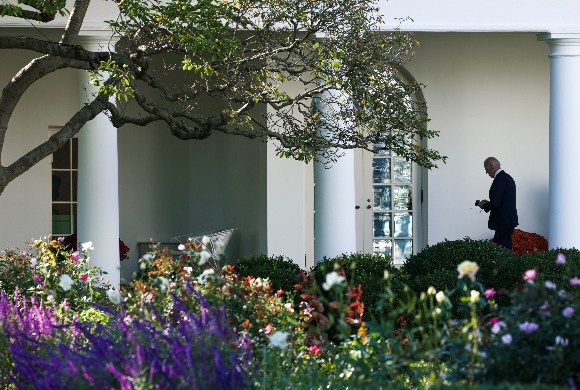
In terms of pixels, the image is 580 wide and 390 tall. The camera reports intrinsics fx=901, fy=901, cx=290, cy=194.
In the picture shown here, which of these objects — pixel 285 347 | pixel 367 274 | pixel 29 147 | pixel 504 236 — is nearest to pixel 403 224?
pixel 504 236

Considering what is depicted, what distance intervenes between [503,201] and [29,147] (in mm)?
6644

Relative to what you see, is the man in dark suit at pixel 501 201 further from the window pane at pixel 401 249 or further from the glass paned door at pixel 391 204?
the window pane at pixel 401 249

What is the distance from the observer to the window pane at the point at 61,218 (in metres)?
13.2

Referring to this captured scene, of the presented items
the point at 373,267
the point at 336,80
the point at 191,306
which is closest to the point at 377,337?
the point at 191,306

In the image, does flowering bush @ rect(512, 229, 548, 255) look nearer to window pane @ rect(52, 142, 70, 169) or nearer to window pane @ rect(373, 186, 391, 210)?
window pane @ rect(373, 186, 391, 210)

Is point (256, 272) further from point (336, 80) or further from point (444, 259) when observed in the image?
point (336, 80)

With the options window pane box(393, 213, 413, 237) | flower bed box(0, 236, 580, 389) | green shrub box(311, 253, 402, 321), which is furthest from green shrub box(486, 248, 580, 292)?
Answer: window pane box(393, 213, 413, 237)

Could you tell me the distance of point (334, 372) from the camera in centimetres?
455

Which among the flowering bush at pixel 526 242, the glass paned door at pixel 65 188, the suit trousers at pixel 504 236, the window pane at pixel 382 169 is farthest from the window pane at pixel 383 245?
the glass paned door at pixel 65 188

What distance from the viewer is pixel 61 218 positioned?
43.7 ft

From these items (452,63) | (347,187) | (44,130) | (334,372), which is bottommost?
(334,372)

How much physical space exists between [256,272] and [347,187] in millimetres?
1747

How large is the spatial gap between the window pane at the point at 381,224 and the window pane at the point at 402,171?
1.81ft

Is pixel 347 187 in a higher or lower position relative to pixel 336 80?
lower
